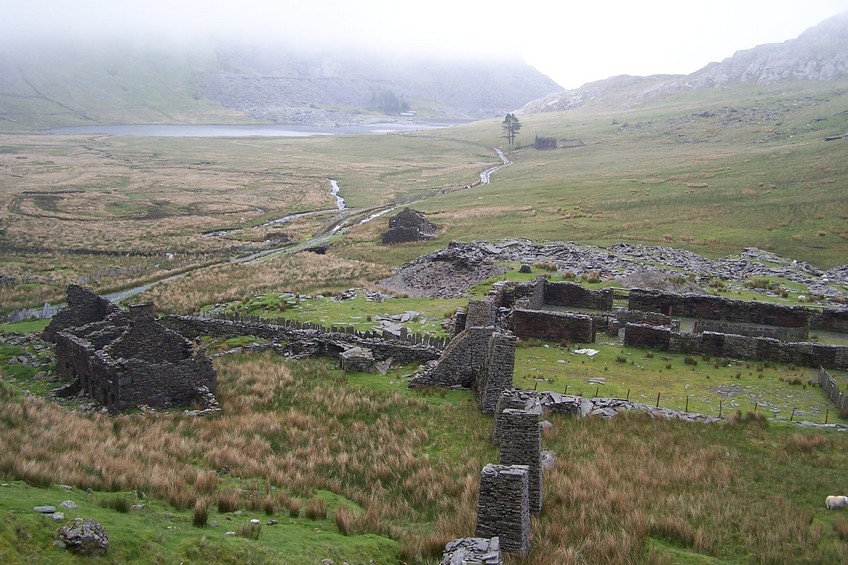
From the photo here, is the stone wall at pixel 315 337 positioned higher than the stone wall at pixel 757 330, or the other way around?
the stone wall at pixel 315 337

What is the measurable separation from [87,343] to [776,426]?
22129 mm

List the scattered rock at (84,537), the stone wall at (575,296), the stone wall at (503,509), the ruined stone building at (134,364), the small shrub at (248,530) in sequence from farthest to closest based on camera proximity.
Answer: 1. the stone wall at (575,296)
2. the ruined stone building at (134,364)
3. the stone wall at (503,509)
4. the small shrub at (248,530)
5. the scattered rock at (84,537)

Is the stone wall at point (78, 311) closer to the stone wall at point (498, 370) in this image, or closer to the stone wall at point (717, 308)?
the stone wall at point (498, 370)

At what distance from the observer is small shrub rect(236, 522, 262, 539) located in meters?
10.2

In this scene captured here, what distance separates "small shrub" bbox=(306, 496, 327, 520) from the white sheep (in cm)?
1054

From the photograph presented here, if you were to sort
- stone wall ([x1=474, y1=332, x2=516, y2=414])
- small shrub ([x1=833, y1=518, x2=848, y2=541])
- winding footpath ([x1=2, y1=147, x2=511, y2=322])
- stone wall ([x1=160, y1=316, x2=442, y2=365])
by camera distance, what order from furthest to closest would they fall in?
winding footpath ([x1=2, y1=147, x2=511, y2=322]) → stone wall ([x1=160, y1=316, x2=442, y2=365]) → stone wall ([x1=474, y1=332, x2=516, y2=414]) → small shrub ([x1=833, y1=518, x2=848, y2=541])

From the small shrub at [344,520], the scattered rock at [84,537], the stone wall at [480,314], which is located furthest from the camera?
the stone wall at [480,314]

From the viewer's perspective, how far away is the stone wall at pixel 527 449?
43.4ft

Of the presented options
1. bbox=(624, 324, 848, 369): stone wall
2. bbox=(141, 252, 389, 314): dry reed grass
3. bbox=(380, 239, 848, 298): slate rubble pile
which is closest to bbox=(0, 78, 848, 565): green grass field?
bbox=(141, 252, 389, 314): dry reed grass

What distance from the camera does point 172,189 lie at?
4464 inches

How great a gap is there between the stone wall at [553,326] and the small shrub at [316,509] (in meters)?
18.0

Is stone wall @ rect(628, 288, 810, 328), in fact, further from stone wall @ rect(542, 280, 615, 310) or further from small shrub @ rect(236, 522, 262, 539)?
small shrub @ rect(236, 522, 262, 539)

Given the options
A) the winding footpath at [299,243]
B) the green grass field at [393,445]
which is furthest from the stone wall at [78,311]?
the winding footpath at [299,243]

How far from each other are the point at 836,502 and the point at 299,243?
204ft
